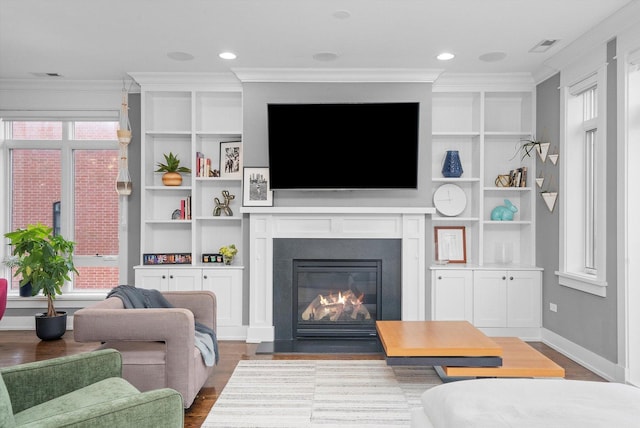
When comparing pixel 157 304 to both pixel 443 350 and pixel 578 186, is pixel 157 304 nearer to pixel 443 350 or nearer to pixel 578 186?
pixel 443 350

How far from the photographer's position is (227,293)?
4910 mm

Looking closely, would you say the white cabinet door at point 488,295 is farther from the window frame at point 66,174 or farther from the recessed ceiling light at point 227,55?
the window frame at point 66,174

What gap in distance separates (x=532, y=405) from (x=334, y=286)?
11.2 ft

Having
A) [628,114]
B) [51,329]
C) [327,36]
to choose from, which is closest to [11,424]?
[327,36]

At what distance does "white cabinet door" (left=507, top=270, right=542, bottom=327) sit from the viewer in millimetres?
4848

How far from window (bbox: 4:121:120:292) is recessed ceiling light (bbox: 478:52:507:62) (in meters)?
3.97

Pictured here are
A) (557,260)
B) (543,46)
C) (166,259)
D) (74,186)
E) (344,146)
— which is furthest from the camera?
(74,186)

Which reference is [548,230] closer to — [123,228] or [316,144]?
[316,144]

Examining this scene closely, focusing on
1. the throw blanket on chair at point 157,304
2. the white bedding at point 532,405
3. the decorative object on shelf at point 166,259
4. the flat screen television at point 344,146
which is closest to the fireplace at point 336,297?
the flat screen television at point 344,146

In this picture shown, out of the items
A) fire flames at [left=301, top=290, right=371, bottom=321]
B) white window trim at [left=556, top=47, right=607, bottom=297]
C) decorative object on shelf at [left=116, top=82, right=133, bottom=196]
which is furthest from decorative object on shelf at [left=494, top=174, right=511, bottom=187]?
decorative object on shelf at [left=116, top=82, right=133, bottom=196]

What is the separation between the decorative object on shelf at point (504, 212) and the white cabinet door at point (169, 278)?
3160mm

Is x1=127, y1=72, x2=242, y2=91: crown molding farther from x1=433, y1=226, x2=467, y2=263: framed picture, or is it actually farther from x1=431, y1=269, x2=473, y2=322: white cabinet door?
x1=431, y1=269, x2=473, y2=322: white cabinet door

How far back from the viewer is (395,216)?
4828 millimetres

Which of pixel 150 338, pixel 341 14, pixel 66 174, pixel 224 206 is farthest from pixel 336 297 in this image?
pixel 66 174
